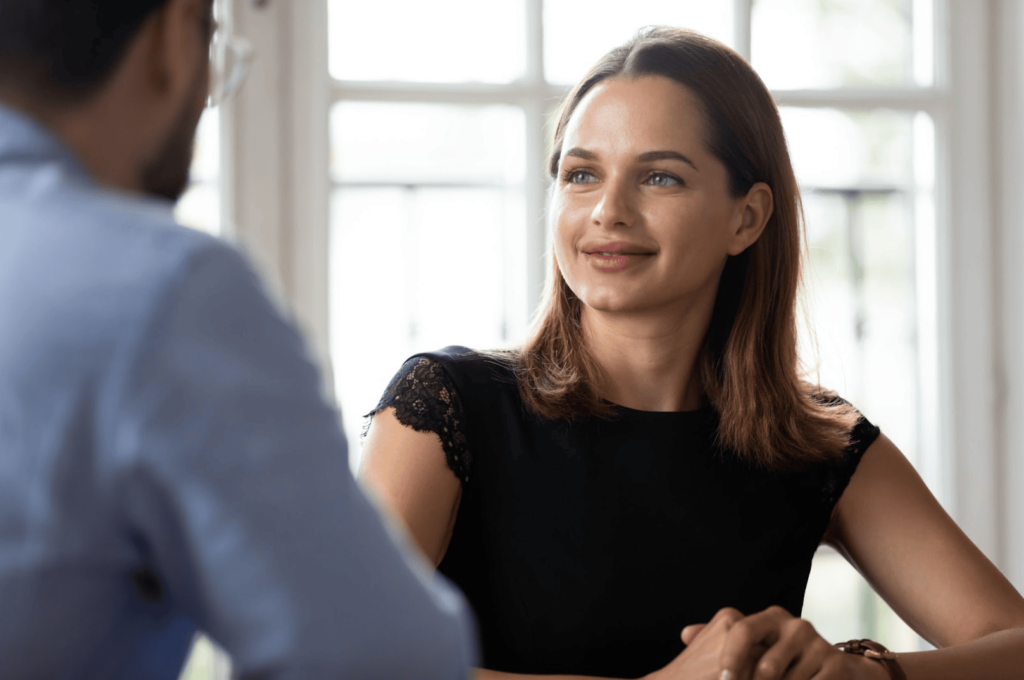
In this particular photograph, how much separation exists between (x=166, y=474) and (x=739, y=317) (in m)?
1.46

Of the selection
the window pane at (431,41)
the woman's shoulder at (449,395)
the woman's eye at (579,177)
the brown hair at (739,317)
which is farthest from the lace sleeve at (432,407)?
the window pane at (431,41)

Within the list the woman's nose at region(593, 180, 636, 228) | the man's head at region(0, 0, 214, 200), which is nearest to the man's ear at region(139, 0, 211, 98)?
the man's head at region(0, 0, 214, 200)

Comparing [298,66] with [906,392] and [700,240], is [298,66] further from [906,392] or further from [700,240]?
[906,392]

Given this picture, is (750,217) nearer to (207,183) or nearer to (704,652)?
(704,652)

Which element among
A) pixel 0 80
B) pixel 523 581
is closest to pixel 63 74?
pixel 0 80

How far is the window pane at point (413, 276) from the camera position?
3.16 m

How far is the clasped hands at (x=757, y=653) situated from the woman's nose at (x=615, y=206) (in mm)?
618

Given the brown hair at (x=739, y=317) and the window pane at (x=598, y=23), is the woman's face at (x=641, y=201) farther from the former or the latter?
the window pane at (x=598, y=23)

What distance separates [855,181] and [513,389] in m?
2.20

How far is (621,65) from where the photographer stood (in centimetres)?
174

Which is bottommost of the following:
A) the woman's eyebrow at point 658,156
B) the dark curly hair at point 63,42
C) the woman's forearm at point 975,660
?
the woman's forearm at point 975,660

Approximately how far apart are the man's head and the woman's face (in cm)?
105

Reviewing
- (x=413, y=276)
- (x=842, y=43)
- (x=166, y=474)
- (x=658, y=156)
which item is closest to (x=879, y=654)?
(x=658, y=156)

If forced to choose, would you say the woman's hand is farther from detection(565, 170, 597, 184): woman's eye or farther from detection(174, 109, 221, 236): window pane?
detection(174, 109, 221, 236): window pane
